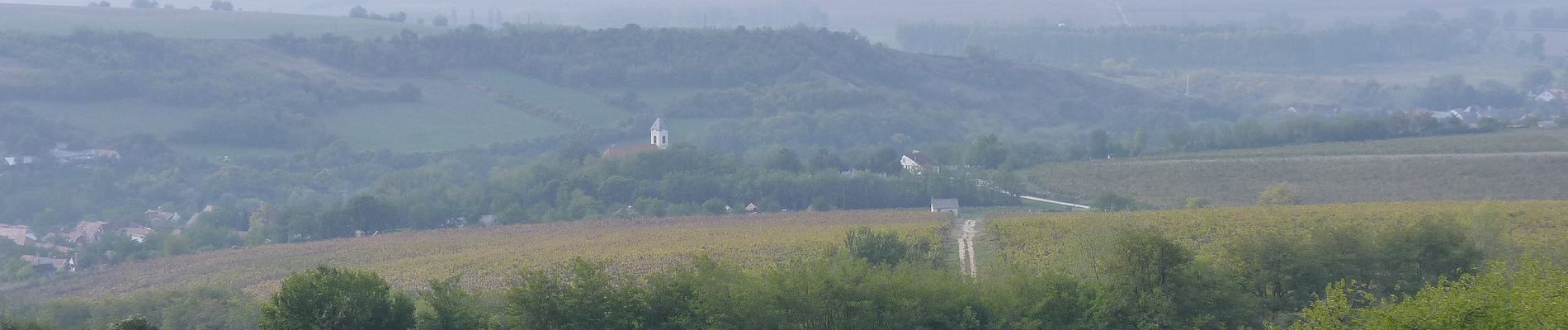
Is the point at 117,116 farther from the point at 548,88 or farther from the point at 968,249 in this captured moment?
the point at 968,249

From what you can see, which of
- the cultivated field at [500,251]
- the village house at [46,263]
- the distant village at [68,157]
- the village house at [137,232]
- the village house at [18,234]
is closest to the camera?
the cultivated field at [500,251]

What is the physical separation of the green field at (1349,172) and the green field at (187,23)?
258 ft

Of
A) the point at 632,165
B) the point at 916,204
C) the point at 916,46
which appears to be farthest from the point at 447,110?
the point at 916,46

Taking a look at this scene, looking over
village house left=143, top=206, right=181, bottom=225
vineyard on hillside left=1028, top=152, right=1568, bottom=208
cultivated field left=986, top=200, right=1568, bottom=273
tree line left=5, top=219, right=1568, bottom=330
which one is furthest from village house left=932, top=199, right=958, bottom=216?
village house left=143, top=206, right=181, bottom=225

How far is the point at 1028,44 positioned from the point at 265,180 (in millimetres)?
109611

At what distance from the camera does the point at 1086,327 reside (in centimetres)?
3155

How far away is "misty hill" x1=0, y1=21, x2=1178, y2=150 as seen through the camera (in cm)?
10375

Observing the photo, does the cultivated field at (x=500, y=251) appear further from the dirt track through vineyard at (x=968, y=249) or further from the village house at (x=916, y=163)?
the village house at (x=916, y=163)

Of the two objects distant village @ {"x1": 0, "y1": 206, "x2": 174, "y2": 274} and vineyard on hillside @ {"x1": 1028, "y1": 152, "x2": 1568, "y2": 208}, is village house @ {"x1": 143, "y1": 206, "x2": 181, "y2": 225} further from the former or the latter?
vineyard on hillside @ {"x1": 1028, "y1": 152, "x2": 1568, "y2": 208}

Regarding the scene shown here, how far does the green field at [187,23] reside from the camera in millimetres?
120312

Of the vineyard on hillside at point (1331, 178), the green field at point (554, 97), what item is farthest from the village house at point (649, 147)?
the vineyard on hillside at point (1331, 178)

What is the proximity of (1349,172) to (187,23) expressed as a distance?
99601 millimetres

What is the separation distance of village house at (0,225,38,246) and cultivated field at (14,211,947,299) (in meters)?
17.4

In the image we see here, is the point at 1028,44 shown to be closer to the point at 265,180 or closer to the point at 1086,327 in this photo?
the point at 265,180
